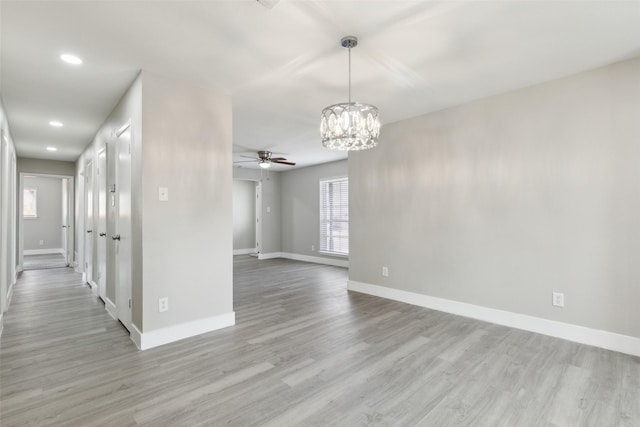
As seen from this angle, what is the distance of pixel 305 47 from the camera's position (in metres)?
2.40

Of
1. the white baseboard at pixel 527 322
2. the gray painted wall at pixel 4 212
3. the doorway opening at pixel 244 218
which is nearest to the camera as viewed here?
the white baseboard at pixel 527 322

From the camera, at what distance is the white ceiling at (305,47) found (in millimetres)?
1966

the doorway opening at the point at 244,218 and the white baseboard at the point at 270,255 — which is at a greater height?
the doorway opening at the point at 244,218

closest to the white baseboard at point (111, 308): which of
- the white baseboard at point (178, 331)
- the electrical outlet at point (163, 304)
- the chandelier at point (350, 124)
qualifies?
the white baseboard at point (178, 331)

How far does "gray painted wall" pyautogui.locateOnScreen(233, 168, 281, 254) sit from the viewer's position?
27.7ft

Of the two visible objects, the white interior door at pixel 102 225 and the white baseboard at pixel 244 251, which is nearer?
the white interior door at pixel 102 225

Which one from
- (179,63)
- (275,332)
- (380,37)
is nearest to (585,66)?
(380,37)

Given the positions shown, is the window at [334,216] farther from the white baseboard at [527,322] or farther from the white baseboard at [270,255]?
the white baseboard at [527,322]

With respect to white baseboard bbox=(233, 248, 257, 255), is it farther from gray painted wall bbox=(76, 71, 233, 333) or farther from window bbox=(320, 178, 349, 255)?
gray painted wall bbox=(76, 71, 233, 333)

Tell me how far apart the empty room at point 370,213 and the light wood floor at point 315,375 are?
0.07 feet

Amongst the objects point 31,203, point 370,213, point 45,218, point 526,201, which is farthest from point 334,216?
point 31,203

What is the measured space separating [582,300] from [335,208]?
205 inches

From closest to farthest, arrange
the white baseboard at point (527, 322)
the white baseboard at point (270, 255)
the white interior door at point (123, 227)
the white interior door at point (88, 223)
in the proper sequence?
the white baseboard at point (527, 322) < the white interior door at point (123, 227) < the white interior door at point (88, 223) < the white baseboard at point (270, 255)

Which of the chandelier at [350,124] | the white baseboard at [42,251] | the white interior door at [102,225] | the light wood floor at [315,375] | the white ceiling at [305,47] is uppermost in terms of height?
the white ceiling at [305,47]
